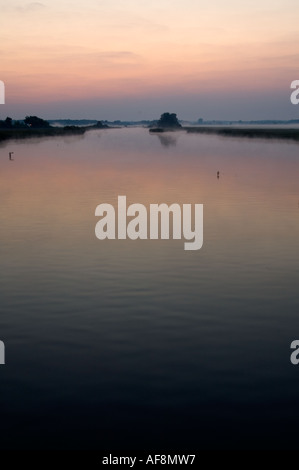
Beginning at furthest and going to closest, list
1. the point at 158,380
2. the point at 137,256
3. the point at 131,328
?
the point at 137,256 < the point at 131,328 < the point at 158,380

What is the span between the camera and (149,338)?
19.6 metres

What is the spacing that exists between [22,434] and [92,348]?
535cm

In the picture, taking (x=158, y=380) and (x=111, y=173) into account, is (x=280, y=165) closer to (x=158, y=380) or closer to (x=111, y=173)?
(x=111, y=173)

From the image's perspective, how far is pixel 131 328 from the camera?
20.6 metres

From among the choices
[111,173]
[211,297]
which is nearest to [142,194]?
[111,173]

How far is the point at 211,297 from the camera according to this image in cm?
2462

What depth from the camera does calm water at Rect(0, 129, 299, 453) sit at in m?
13.9

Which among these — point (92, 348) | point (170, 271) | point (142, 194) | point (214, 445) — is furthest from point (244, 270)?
point (142, 194)

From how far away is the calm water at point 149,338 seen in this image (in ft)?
45.6

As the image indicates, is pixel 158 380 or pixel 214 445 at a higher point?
pixel 158 380

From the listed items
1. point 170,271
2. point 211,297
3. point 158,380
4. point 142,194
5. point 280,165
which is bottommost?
point 158,380

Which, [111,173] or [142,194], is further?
[111,173]

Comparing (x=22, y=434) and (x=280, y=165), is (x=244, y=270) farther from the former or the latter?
(x=280, y=165)
